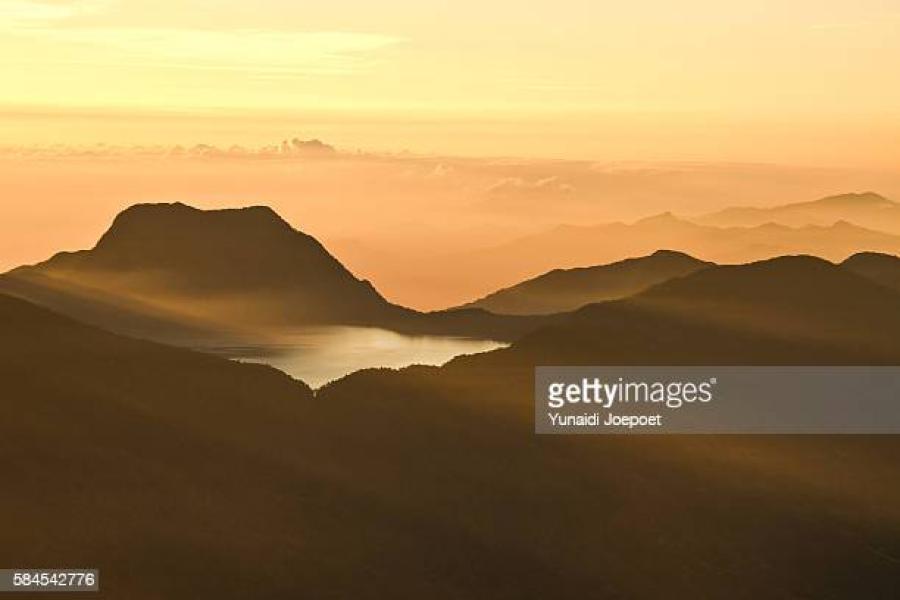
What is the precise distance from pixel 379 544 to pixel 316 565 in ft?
37.2

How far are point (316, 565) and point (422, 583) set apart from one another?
12.9 metres

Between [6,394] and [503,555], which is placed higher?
[6,394]

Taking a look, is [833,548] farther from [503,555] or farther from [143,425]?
[143,425]

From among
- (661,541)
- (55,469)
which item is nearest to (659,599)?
(661,541)

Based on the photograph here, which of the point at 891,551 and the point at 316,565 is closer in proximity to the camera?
the point at 316,565

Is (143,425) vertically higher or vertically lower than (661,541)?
higher

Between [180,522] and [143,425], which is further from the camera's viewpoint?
[143,425]

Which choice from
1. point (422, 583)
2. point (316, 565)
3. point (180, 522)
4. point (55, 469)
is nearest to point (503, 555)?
point (422, 583)

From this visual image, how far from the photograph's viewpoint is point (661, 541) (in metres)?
198

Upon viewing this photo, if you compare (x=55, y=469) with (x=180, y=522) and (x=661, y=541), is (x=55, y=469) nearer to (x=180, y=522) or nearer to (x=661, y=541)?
(x=180, y=522)

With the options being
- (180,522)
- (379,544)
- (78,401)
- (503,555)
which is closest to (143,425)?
(78,401)

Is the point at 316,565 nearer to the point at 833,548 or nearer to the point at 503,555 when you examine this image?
the point at 503,555

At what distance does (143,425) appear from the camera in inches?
7702

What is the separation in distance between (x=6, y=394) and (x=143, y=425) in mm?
17428
